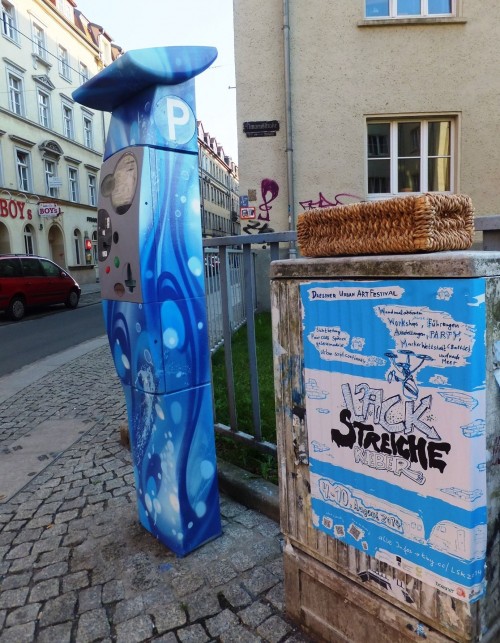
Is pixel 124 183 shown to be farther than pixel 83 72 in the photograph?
No

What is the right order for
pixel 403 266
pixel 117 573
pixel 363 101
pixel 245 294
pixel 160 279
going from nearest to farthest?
pixel 403 266, pixel 160 279, pixel 117 573, pixel 245 294, pixel 363 101

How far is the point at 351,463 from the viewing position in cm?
150

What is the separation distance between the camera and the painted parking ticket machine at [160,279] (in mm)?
1967

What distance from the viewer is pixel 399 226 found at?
134 centimetres

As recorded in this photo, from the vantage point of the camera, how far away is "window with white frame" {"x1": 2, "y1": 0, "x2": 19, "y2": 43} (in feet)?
72.7

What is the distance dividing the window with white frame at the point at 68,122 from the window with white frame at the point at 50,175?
300 cm

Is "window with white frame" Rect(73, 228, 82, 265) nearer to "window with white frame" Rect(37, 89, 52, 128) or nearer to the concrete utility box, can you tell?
"window with white frame" Rect(37, 89, 52, 128)

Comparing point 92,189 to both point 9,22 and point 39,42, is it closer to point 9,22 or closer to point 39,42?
point 39,42

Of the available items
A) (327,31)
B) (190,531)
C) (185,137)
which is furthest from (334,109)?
(190,531)

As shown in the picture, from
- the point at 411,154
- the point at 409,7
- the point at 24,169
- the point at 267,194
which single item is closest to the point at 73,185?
the point at 24,169

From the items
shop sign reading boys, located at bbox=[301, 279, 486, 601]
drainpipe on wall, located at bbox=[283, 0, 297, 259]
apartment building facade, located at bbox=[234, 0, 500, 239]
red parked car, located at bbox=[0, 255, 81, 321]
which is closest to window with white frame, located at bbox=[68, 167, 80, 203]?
red parked car, located at bbox=[0, 255, 81, 321]

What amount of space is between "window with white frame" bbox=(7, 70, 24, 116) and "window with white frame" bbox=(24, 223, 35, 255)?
5.61 meters

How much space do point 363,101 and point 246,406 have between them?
7.67 metres

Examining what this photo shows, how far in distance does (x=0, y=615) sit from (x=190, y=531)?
32.7 inches
